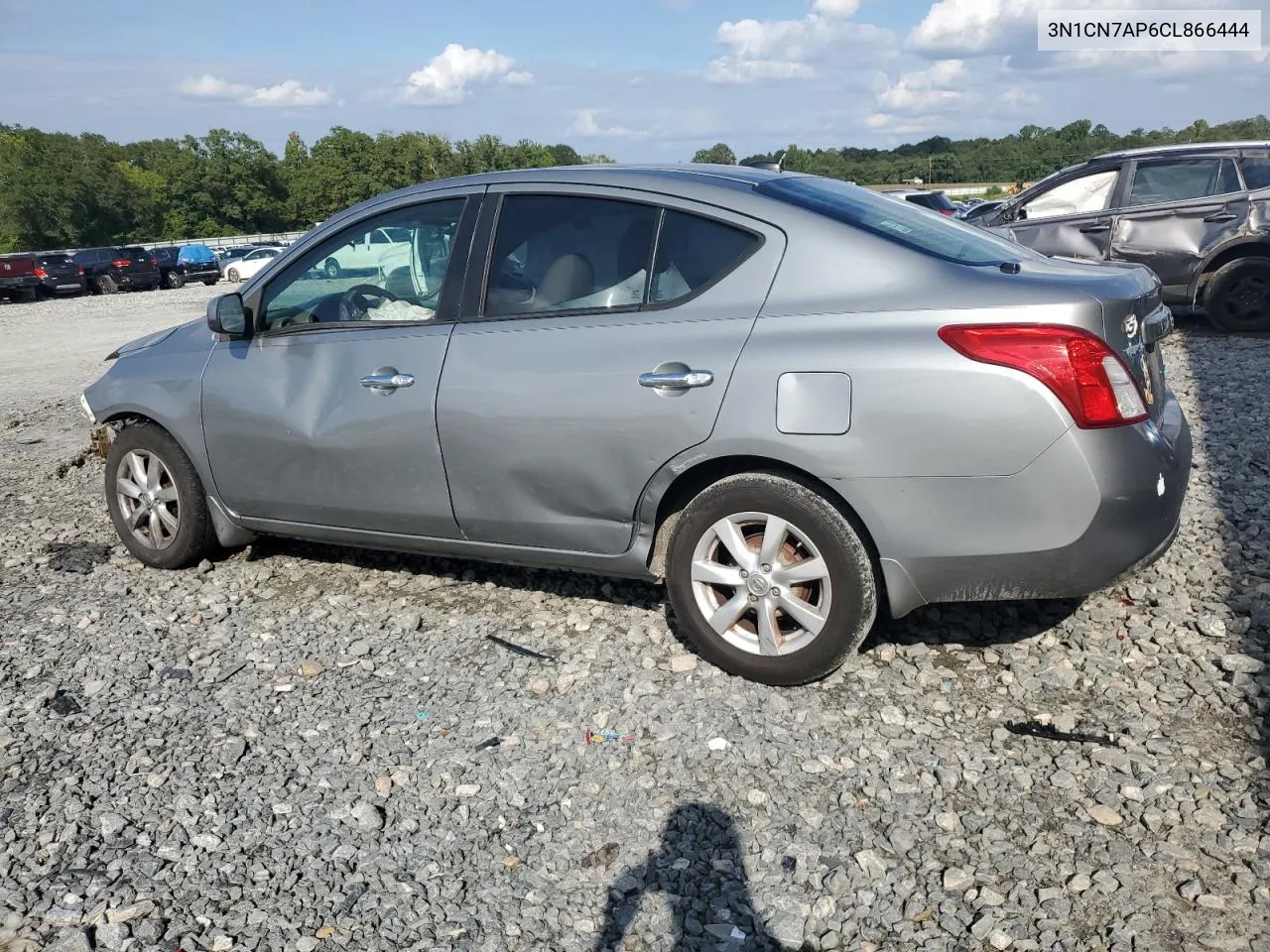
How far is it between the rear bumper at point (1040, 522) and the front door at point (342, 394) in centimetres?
177

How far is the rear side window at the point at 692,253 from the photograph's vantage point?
373cm

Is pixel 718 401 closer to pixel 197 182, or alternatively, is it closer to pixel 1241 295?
pixel 1241 295

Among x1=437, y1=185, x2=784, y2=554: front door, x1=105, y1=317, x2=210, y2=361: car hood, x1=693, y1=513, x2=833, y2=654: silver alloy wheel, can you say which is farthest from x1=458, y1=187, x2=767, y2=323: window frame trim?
x1=105, y1=317, x2=210, y2=361: car hood

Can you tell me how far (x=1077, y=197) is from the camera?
10664 mm

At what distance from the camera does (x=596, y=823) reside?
3.10 meters

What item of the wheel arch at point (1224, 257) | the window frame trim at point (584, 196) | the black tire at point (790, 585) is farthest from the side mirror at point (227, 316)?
the wheel arch at point (1224, 257)

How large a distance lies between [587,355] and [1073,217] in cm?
826

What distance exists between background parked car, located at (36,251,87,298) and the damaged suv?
2924 cm

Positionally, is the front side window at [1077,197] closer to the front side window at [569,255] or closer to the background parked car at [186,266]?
the front side window at [569,255]

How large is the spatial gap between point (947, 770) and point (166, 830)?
2.31 metres

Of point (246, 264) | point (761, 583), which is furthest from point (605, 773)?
point (246, 264)

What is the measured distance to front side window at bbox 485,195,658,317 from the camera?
393 cm

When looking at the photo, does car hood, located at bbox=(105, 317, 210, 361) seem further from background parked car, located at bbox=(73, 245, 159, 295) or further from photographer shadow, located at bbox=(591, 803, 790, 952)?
background parked car, located at bbox=(73, 245, 159, 295)

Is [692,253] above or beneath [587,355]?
above
